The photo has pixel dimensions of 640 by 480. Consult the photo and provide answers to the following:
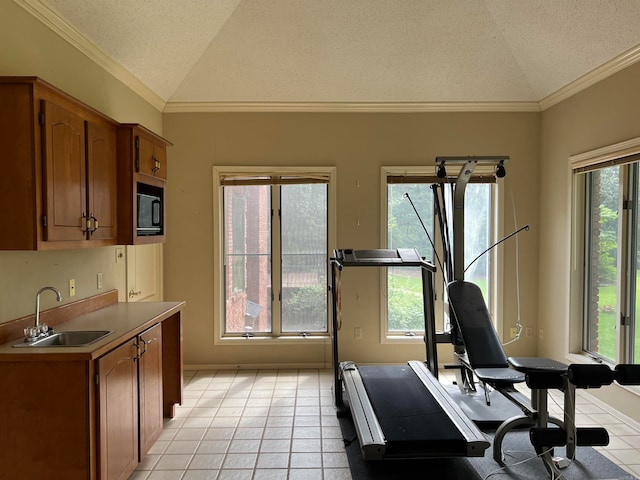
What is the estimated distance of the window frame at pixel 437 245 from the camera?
4.32 metres

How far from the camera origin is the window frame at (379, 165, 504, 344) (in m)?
4.32

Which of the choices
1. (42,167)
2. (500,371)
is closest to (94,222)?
(42,167)

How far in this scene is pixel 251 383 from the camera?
3.98m

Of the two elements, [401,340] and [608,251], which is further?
[401,340]

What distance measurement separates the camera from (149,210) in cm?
314

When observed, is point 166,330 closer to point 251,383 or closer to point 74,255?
point 74,255

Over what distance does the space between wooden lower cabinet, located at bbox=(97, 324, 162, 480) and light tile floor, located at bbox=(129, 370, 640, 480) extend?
0.79ft

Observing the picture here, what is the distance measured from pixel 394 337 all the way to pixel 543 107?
2.87 metres

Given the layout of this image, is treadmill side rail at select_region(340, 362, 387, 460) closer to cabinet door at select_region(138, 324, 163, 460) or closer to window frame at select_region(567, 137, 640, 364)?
cabinet door at select_region(138, 324, 163, 460)

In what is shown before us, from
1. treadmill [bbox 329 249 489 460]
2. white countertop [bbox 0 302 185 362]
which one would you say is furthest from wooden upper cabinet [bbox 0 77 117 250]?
treadmill [bbox 329 249 489 460]

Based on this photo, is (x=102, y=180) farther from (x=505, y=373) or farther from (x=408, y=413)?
(x=505, y=373)

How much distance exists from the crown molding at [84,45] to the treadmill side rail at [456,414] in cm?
350

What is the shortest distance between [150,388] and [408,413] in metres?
1.69

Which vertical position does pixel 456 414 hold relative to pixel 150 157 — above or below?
below
